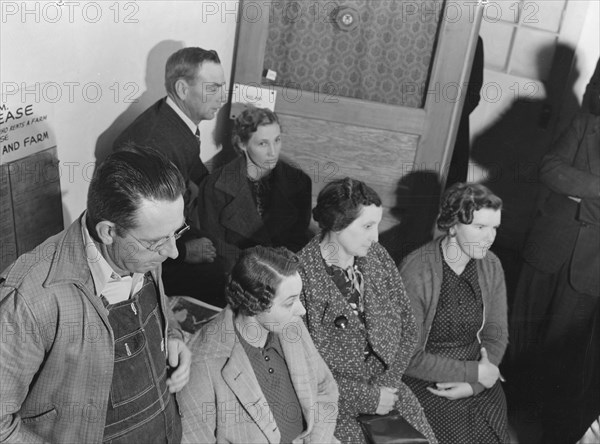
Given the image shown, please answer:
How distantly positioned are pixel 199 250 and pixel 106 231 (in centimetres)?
142

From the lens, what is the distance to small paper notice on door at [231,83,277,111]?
3.97m

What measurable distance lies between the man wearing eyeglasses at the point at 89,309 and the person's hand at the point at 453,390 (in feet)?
5.10

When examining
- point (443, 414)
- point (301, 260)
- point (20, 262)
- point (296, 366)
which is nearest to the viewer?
point (20, 262)

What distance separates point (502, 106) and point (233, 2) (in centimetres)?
233

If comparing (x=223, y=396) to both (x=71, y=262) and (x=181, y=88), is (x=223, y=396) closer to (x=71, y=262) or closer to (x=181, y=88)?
(x=71, y=262)

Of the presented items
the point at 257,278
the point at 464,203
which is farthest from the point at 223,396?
the point at 464,203

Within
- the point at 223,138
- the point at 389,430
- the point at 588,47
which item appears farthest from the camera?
the point at 588,47

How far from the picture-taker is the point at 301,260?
2.86 meters

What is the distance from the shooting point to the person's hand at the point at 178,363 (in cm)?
221

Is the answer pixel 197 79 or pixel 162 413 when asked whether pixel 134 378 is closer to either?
pixel 162 413

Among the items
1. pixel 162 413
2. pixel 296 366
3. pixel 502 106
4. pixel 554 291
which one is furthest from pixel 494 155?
pixel 162 413

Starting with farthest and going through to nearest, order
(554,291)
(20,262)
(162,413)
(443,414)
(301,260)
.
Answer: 1. (554,291)
2. (443,414)
3. (301,260)
4. (162,413)
5. (20,262)

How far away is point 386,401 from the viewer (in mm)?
2887

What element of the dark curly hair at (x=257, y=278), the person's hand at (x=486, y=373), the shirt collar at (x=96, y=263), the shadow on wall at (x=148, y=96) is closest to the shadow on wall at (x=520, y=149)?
the person's hand at (x=486, y=373)
